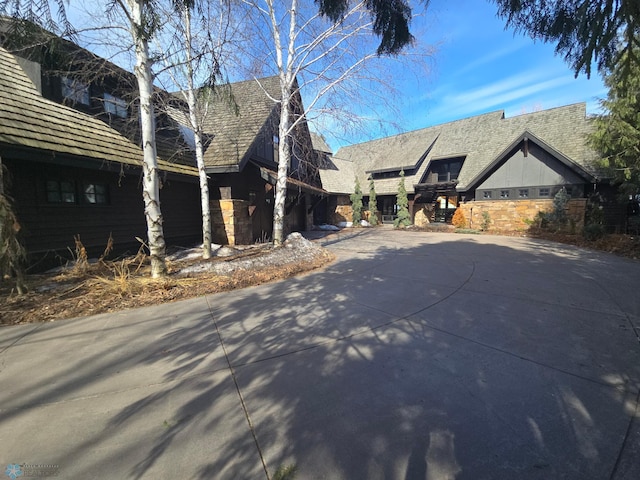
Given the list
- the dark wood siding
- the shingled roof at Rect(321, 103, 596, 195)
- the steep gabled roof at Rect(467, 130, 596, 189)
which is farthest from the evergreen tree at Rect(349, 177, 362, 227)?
the dark wood siding

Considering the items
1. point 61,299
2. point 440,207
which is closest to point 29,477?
point 61,299

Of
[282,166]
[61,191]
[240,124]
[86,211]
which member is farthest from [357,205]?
[61,191]

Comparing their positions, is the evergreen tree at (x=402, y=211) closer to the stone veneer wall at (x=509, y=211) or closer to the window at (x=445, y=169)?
the window at (x=445, y=169)

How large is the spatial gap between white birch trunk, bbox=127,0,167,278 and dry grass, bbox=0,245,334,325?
60 centimetres

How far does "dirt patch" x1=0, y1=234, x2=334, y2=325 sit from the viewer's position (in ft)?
15.6

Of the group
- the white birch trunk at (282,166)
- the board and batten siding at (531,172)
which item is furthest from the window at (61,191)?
the board and batten siding at (531,172)

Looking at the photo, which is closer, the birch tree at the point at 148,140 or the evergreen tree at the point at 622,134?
the birch tree at the point at 148,140

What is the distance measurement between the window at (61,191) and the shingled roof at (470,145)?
14.0m

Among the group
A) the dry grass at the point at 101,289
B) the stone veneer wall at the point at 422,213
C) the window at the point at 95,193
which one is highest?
the window at the point at 95,193

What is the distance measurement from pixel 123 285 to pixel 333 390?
15.6ft

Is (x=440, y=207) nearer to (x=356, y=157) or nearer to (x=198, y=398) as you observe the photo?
(x=356, y=157)

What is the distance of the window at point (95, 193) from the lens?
8023 mm

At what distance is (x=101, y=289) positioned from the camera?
18.1 feet

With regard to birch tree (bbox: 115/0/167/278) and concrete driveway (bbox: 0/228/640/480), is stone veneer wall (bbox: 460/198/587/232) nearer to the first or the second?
concrete driveway (bbox: 0/228/640/480)
